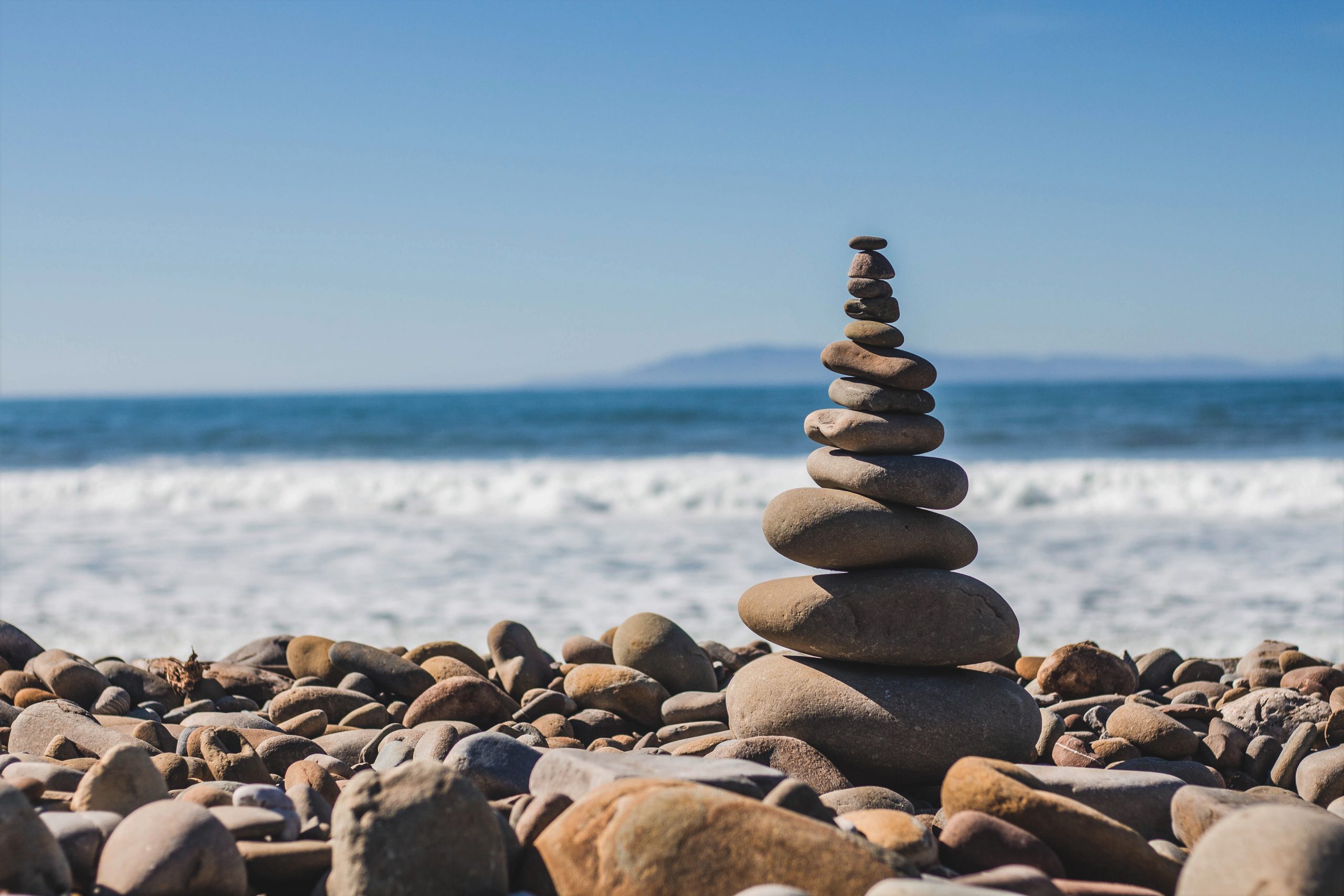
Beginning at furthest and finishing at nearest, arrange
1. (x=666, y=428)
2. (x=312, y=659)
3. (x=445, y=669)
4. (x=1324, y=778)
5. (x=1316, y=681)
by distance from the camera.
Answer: (x=666, y=428)
(x=312, y=659)
(x=445, y=669)
(x=1316, y=681)
(x=1324, y=778)

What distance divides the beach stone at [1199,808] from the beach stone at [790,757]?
104 cm

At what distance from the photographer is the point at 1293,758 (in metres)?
4.02

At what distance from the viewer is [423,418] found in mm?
38625

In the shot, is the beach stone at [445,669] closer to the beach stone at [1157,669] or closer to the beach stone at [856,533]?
the beach stone at [856,533]

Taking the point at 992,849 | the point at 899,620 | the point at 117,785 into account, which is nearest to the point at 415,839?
the point at 117,785

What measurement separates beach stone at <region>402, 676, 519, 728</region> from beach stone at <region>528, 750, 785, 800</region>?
158cm

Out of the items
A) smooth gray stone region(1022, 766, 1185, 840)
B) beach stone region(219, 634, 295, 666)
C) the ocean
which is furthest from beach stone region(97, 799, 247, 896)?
the ocean

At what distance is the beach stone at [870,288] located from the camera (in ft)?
13.7

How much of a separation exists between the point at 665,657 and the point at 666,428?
26.7 meters

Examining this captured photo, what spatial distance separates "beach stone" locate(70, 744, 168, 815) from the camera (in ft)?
9.41

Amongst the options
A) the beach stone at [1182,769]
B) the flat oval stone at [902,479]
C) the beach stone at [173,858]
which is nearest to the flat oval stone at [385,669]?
the flat oval stone at [902,479]

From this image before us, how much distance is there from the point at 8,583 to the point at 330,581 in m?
2.71

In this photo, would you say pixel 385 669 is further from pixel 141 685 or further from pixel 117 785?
pixel 117 785

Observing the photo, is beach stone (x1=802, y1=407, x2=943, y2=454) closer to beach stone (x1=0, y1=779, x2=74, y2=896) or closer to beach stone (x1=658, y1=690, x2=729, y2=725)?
beach stone (x1=658, y1=690, x2=729, y2=725)
